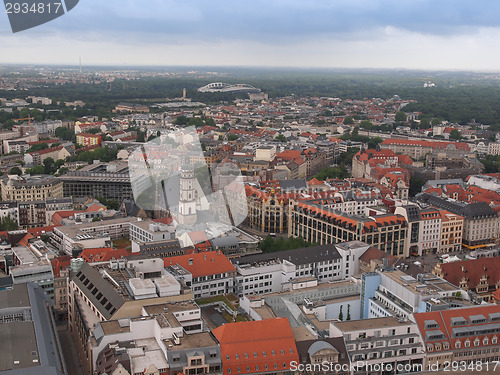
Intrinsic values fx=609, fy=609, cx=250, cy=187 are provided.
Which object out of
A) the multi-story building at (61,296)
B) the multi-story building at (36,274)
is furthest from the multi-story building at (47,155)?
the multi-story building at (61,296)

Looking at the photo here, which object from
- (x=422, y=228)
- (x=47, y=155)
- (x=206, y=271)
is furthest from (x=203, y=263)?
(x=47, y=155)

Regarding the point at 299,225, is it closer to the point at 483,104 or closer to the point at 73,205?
the point at 73,205

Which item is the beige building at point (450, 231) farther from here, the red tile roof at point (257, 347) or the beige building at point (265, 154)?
the beige building at point (265, 154)

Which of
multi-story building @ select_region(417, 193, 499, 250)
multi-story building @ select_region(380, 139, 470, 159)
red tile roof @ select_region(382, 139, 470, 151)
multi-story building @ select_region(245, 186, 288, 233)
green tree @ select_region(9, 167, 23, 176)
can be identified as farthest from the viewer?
red tile roof @ select_region(382, 139, 470, 151)

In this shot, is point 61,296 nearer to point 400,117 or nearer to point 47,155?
point 47,155

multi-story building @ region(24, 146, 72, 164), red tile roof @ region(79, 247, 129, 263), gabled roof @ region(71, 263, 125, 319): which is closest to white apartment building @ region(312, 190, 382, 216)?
red tile roof @ region(79, 247, 129, 263)

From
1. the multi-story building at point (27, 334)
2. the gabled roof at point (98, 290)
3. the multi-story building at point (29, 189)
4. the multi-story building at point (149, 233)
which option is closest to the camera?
the multi-story building at point (27, 334)

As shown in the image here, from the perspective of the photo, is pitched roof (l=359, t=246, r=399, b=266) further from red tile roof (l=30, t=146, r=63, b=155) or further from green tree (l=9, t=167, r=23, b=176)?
red tile roof (l=30, t=146, r=63, b=155)
